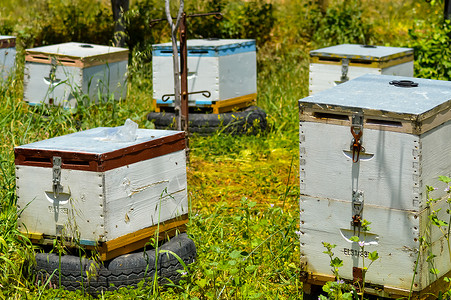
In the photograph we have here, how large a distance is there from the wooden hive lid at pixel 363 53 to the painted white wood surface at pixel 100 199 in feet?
10.7

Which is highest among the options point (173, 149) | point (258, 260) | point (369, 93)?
point (369, 93)

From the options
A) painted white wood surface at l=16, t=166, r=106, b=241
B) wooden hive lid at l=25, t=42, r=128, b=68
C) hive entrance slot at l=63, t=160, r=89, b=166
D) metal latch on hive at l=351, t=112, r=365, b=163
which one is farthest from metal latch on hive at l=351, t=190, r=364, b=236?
wooden hive lid at l=25, t=42, r=128, b=68

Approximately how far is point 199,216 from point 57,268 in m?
1.17

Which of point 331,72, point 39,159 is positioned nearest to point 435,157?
point 39,159

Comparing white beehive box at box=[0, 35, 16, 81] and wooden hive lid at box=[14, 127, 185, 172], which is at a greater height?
white beehive box at box=[0, 35, 16, 81]

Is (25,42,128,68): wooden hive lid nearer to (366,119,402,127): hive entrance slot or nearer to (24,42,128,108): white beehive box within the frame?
(24,42,128,108): white beehive box

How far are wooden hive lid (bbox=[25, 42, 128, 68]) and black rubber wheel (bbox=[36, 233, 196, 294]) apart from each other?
3.34 m

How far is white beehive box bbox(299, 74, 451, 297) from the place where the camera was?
131 inches

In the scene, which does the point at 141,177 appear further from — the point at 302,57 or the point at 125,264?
the point at 302,57

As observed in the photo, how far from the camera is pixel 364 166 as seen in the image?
11.3 feet

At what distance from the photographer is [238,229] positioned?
482 cm

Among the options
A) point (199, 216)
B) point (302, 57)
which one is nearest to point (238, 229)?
point (199, 216)

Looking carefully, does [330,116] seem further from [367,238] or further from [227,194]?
[227,194]

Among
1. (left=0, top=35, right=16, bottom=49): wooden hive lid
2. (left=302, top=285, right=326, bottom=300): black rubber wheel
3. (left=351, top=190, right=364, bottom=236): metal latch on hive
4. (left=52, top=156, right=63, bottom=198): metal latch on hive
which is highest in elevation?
(left=0, top=35, right=16, bottom=49): wooden hive lid
